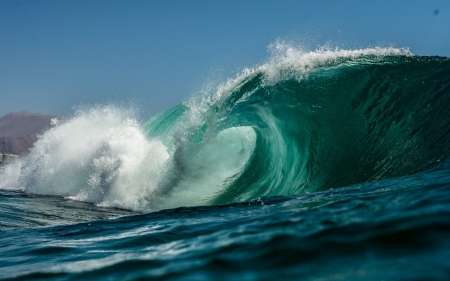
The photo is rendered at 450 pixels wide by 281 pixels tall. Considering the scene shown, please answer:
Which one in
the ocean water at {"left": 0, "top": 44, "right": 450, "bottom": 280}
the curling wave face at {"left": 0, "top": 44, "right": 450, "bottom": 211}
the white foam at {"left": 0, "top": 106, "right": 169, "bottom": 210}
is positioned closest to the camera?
the ocean water at {"left": 0, "top": 44, "right": 450, "bottom": 280}

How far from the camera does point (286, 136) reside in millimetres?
11727

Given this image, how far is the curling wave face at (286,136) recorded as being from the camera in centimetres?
912

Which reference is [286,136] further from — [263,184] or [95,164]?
[95,164]

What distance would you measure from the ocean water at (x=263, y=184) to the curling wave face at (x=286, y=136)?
35 millimetres

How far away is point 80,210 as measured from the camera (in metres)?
10.1

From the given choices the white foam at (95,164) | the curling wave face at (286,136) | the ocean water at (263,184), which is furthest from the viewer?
the white foam at (95,164)

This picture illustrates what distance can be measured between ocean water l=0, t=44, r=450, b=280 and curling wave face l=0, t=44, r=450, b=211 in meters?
0.04

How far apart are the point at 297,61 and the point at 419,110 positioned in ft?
10.7

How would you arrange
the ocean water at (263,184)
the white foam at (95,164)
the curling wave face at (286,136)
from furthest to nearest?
1. the white foam at (95,164)
2. the curling wave face at (286,136)
3. the ocean water at (263,184)

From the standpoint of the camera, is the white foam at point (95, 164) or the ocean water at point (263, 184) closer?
the ocean water at point (263, 184)

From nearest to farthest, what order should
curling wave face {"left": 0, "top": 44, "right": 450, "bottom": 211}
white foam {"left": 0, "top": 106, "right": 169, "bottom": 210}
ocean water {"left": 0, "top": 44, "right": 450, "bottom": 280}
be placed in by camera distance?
ocean water {"left": 0, "top": 44, "right": 450, "bottom": 280} → curling wave face {"left": 0, "top": 44, "right": 450, "bottom": 211} → white foam {"left": 0, "top": 106, "right": 169, "bottom": 210}

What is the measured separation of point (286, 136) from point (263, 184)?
1.32m

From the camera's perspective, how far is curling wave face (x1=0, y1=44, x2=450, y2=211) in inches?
359

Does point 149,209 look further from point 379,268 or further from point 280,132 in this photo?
point 379,268
